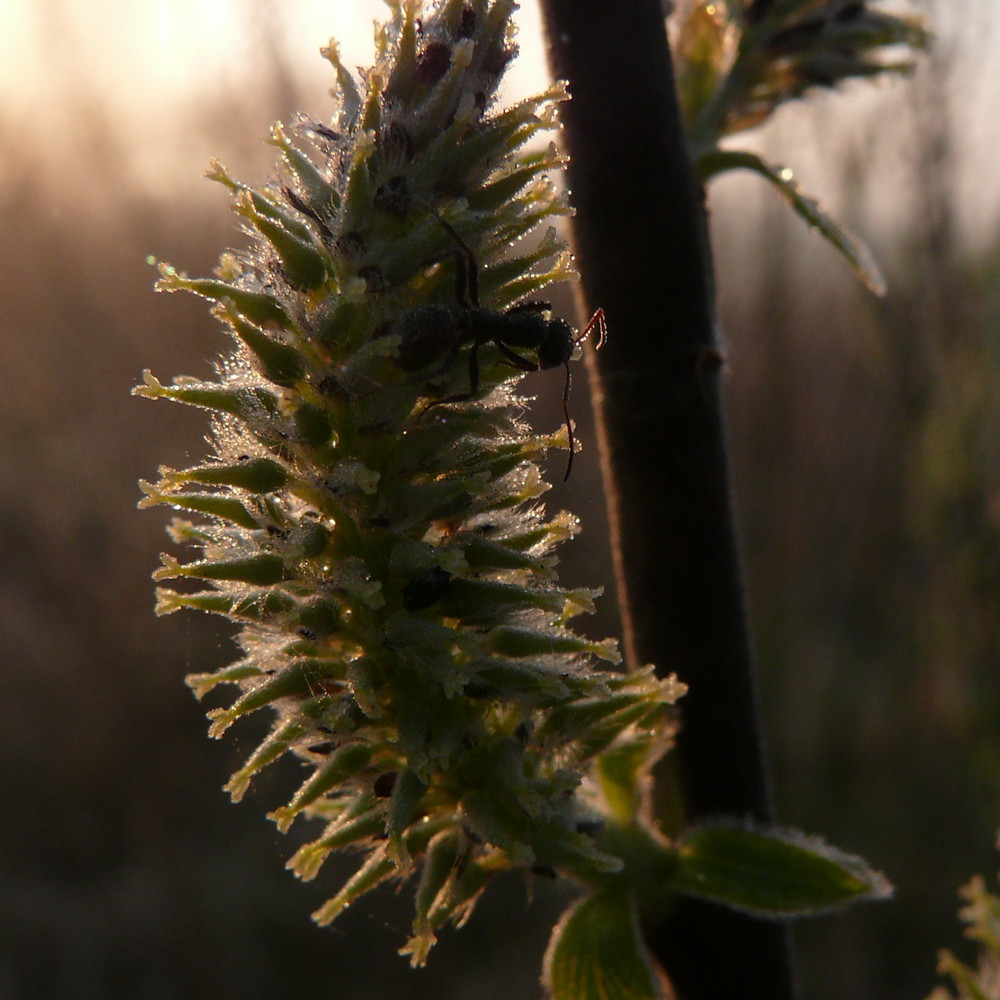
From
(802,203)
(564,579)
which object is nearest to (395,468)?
(802,203)

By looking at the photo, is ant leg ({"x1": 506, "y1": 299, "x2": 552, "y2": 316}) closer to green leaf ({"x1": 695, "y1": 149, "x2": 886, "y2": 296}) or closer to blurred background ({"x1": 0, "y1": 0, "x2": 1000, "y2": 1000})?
green leaf ({"x1": 695, "y1": 149, "x2": 886, "y2": 296})

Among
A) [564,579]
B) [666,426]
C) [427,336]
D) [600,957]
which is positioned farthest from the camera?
[564,579]

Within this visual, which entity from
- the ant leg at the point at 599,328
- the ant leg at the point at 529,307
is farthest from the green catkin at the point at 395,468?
the ant leg at the point at 599,328

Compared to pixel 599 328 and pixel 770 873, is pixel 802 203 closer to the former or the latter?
pixel 599 328

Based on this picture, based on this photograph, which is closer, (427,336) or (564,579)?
(427,336)

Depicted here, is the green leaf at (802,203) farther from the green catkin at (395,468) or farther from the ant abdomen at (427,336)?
the ant abdomen at (427,336)

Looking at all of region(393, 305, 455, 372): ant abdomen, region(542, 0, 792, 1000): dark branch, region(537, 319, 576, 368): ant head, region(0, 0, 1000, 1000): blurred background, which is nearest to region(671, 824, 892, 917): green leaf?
region(542, 0, 792, 1000): dark branch
